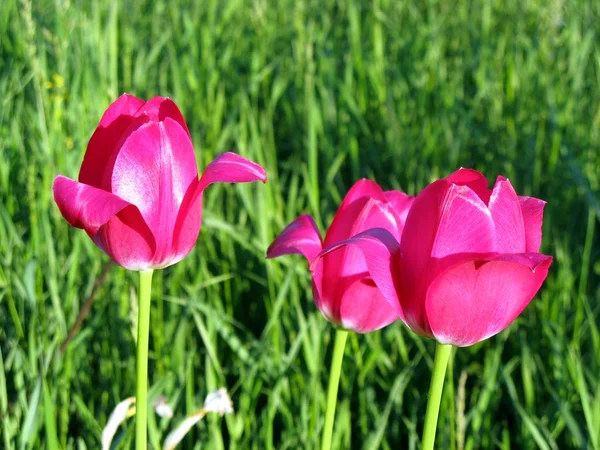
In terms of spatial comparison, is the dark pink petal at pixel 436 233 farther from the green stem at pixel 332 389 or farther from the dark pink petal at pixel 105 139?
the dark pink petal at pixel 105 139

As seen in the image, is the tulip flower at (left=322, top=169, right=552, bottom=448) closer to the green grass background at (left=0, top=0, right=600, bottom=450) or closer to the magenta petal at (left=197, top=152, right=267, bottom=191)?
the magenta petal at (left=197, top=152, right=267, bottom=191)

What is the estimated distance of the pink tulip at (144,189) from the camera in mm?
676

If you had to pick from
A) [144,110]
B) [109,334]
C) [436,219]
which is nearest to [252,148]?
[109,334]

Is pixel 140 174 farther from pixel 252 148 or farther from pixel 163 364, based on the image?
pixel 252 148

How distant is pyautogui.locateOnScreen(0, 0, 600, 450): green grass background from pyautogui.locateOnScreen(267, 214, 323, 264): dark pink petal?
0.28m

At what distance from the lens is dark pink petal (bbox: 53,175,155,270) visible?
663mm

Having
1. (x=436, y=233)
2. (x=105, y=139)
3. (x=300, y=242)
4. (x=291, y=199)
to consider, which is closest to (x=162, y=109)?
(x=105, y=139)

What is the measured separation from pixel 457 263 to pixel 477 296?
34mm

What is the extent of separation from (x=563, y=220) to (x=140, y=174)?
4.69 feet

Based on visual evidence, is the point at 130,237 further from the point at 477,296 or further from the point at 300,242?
the point at 477,296

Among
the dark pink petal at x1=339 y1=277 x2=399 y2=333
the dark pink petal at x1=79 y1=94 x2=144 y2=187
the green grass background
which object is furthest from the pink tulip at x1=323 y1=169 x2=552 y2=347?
the green grass background

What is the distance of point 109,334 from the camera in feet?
4.71

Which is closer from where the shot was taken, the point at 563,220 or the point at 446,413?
the point at 446,413

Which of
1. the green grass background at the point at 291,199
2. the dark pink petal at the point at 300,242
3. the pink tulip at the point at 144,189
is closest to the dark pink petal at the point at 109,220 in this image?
the pink tulip at the point at 144,189
